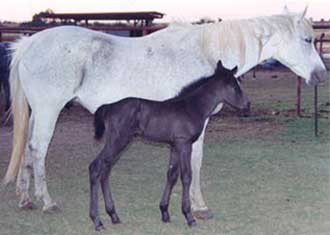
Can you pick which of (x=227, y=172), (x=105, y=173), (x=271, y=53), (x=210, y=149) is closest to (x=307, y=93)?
(x=210, y=149)

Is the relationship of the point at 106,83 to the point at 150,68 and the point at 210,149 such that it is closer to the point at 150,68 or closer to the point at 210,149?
the point at 150,68

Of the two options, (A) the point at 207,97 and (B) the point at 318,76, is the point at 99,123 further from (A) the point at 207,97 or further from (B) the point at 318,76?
(B) the point at 318,76

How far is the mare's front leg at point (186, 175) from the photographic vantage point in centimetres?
496

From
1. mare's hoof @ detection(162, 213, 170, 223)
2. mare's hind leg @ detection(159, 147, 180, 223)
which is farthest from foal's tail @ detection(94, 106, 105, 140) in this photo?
mare's hoof @ detection(162, 213, 170, 223)

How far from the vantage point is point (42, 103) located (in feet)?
18.3

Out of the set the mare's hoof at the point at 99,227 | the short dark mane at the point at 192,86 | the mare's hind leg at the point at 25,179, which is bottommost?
the mare's hoof at the point at 99,227

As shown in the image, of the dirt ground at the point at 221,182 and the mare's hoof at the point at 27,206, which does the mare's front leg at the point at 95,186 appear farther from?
the mare's hoof at the point at 27,206

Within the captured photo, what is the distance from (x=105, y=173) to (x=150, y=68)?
1040mm

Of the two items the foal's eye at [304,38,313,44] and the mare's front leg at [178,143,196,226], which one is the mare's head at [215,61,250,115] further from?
the foal's eye at [304,38,313,44]

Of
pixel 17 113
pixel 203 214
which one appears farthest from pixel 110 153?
pixel 17 113

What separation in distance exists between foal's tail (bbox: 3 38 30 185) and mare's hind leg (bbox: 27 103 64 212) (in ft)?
0.77

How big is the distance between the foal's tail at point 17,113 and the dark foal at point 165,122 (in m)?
1.06

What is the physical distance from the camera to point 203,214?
17.7 feet

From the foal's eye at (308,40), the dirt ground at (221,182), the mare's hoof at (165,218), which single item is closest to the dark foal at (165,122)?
the mare's hoof at (165,218)
